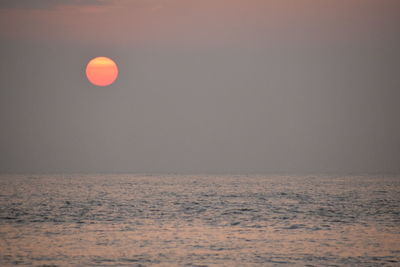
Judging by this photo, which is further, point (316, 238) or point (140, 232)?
point (140, 232)

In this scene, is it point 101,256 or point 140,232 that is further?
point 140,232

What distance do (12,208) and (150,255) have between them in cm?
3549

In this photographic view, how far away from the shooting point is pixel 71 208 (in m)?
68.2

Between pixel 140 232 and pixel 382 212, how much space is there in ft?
95.0

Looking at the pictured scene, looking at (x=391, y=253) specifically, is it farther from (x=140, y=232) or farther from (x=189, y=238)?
(x=140, y=232)

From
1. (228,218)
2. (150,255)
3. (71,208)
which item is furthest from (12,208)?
(150,255)

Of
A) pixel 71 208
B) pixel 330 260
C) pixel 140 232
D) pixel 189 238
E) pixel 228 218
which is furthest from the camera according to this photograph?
pixel 71 208

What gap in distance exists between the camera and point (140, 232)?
45.1 m

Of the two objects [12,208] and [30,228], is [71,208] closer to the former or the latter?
[12,208]

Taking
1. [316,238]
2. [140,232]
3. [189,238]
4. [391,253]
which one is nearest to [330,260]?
[391,253]

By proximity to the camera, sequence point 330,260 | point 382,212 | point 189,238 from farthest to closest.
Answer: point 382,212 → point 189,238 → point 330,260

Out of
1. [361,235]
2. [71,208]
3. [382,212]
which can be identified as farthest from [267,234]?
[71,208]

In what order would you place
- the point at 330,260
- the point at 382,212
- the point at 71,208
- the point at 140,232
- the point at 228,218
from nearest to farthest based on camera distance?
the point at 330,260 → the point at 140,232 → the point at 228,218 → the point at 382,212 → the point at 71,208

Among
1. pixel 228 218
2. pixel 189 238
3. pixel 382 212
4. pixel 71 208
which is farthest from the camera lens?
pixel 71 208
